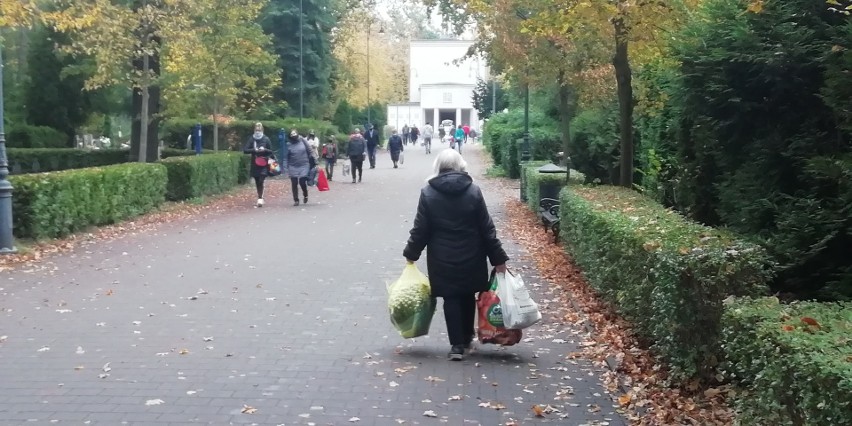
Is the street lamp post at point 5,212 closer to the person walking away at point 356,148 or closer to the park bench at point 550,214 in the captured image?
the park bench at point 550,214

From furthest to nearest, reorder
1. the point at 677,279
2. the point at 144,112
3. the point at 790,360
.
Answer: the point at 144,112 → the point at 677,279 → the point at 790,360

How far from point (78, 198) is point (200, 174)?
25.8 feet

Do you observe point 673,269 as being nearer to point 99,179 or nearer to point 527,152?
point 99,179

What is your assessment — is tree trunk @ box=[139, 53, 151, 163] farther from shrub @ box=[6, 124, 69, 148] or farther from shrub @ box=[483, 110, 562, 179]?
→ shrub @ box=[6, 124, 69, 148]

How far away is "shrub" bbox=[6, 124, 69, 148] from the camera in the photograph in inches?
1559

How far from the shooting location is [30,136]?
130 ft

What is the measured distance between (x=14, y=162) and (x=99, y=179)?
20904 mm

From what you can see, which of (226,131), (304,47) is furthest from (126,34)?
(304,47)

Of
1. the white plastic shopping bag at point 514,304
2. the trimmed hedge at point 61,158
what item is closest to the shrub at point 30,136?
the trimmed hedge at point 61,158

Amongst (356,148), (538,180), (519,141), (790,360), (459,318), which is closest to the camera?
(790,360)

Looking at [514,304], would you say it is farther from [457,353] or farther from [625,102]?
[625,102]

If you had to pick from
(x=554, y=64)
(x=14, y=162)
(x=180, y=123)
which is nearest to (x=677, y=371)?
(x=554, y=64)

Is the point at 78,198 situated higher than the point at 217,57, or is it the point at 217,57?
the point at 217,57

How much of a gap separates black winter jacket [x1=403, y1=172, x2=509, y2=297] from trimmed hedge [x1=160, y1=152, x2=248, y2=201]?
15040mm
